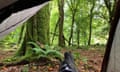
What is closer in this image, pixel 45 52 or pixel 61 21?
pixel 45 52

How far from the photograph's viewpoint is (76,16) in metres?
13.8

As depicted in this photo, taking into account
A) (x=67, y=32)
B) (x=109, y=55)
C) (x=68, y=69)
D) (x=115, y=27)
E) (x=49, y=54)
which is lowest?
(x=67, y=32)

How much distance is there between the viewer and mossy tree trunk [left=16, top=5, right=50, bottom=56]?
5.68m

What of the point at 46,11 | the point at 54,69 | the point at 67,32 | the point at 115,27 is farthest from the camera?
the point at 67,32

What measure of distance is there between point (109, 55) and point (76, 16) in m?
12.4

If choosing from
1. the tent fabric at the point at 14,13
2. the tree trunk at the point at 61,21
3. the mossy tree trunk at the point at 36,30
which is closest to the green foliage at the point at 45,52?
the mossy tree trunk at the point at 36,30

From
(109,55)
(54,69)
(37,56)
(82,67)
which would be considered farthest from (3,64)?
(109,55)

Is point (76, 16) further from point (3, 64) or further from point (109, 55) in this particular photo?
point (109, 55)

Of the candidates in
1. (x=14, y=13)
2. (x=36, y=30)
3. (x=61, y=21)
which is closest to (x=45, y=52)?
(x=36, y=30)

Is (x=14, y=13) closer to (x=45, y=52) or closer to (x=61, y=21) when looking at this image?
(x=45, y=52)

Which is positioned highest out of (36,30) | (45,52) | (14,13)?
(14,13)

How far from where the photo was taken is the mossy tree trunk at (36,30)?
568 centimetres

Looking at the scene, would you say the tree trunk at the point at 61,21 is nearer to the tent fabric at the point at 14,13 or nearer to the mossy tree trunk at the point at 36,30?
the mossy tree trunk at the point at 36,30

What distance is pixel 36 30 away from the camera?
19.0 ft
